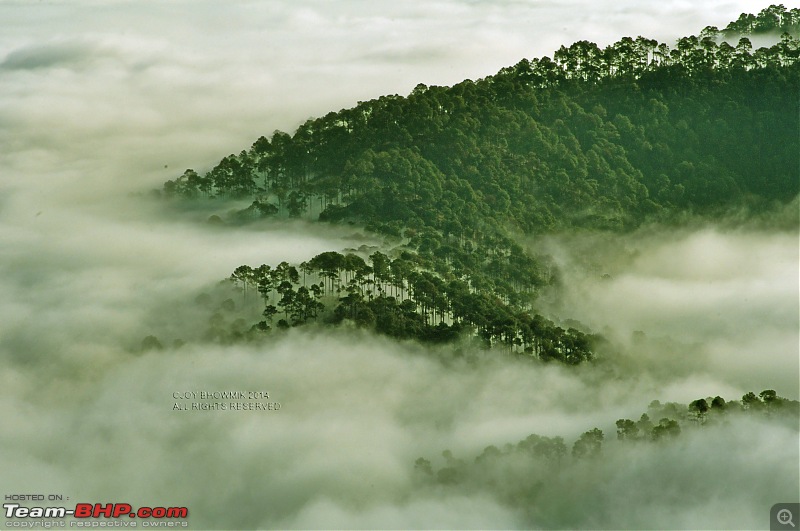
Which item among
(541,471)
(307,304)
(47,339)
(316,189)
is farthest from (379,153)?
(541,471)

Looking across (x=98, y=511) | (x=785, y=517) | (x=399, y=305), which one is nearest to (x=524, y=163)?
(x=399, y=305)

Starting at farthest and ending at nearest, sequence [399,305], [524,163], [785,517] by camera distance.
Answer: [524,163] → [399,305] → [785,517]

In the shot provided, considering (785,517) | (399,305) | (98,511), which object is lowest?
(785,517)

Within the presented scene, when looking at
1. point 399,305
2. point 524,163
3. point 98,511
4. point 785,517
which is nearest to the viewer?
point 785,517

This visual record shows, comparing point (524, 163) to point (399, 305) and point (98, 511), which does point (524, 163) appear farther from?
point (98, 511)

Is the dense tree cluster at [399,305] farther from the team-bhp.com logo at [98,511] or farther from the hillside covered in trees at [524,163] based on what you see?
the team-bhp.com logo at [98,511]

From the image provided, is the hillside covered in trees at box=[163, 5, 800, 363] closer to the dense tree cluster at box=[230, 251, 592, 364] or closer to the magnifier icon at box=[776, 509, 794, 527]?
the dense tree cluster at box=[230, 251, 592, 364]
